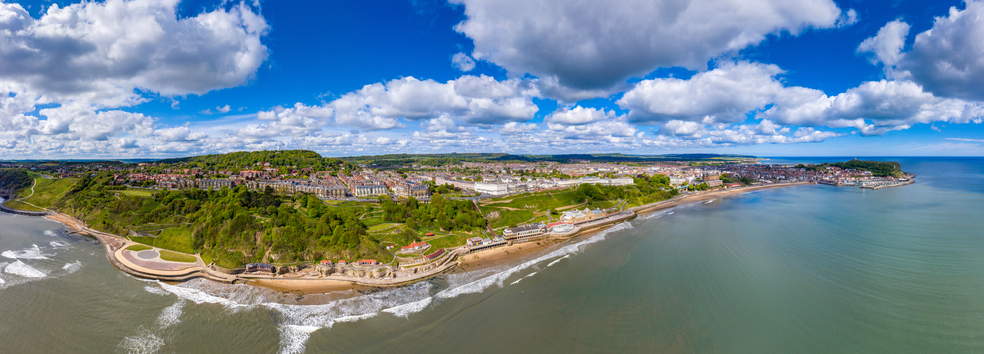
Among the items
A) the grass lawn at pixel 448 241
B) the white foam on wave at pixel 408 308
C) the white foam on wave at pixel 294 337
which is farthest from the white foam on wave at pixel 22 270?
the grass lawn at pixel 448 241

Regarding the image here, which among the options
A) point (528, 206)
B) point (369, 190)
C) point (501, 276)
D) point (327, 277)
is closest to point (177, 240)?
point (327, 277)

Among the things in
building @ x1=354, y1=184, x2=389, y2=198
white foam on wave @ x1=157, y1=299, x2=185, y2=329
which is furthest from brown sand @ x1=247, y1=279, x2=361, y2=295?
building @ x1=354, y1=184, x2=389, y2=198

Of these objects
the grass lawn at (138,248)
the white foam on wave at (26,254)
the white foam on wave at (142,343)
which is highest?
the grass lawn at (138,248)

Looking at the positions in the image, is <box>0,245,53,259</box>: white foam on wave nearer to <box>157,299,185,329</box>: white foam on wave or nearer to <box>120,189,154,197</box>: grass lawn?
<box>157,299,185,329</box>: white foam on wave

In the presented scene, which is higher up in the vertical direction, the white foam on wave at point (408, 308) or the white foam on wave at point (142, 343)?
the white foam on wave at point (408, 308)

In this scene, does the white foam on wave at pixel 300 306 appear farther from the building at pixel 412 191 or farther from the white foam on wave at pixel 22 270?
the building at pixel 412 191

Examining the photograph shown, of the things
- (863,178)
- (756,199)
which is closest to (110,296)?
(756,199)
